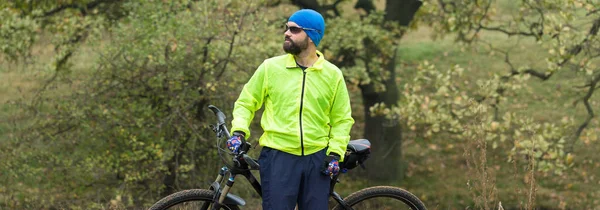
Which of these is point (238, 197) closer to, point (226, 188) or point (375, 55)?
point (226, 188)

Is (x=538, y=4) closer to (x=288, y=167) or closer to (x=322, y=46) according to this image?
(x=322, y=46)

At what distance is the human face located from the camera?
13.0 ft

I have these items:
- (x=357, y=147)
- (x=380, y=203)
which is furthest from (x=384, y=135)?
(x=357, y=147)

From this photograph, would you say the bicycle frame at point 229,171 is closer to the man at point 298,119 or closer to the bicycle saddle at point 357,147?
the man at point 298,119

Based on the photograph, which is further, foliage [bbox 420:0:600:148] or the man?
foliage [bbox 420:0:600:148]

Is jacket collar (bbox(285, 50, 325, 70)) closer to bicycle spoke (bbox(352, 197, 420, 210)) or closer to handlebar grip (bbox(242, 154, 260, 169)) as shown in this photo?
handlebar grip (bbox(242, 154, 260, 169))

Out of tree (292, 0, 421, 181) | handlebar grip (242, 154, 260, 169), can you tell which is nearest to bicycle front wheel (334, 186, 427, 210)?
handlebar grip (242, 154, 260, 169)

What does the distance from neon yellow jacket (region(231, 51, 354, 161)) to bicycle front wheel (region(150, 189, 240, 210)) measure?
38 centimetres

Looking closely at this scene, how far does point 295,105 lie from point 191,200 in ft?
2.34

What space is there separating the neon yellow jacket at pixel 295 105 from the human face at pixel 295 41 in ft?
0.20

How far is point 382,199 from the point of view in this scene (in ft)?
15.1

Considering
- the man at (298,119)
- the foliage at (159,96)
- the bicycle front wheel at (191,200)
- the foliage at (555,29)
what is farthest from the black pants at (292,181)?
the foliage at (555,29)

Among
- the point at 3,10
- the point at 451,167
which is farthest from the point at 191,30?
the point at 451,167

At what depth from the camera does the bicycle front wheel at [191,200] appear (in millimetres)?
3893
